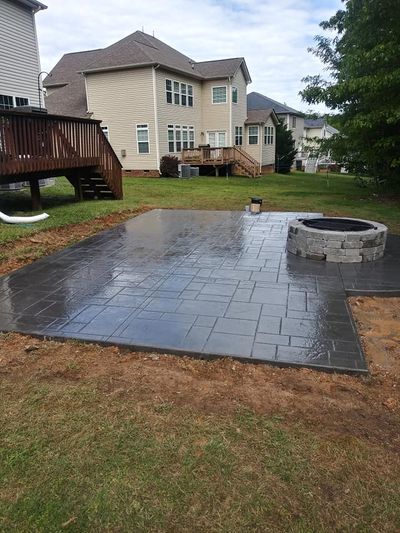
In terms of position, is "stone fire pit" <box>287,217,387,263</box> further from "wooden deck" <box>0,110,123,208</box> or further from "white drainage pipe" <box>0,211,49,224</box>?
"wooden deck" <box>0,110,123,208</box>

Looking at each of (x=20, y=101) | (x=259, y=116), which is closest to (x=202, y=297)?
(x=20, y=101)

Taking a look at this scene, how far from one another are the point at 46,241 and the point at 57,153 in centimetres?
286

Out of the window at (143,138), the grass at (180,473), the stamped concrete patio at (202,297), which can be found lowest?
the grass at (180,473)

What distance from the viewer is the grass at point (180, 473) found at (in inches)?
72.1

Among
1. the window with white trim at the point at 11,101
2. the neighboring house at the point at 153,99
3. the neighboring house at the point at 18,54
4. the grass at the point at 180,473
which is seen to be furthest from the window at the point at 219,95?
the grass at the point at 180,473

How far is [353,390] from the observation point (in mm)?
2795

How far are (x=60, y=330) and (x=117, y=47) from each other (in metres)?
22.6

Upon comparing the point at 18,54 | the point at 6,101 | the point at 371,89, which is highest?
the point at 18,54

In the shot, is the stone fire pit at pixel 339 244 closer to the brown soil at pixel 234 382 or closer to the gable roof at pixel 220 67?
the brown soil at pixel 234 382

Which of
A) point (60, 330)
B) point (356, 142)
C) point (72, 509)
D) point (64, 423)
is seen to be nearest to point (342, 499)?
point (72, 509)

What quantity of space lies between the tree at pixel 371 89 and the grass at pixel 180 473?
923 cm

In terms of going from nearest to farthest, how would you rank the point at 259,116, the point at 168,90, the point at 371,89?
1. the point at 371,89
2. the point at 168,90
3. the point at 259,116

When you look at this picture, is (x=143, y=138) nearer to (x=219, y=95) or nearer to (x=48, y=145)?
(x=219, y=95)

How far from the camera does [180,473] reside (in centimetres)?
208
